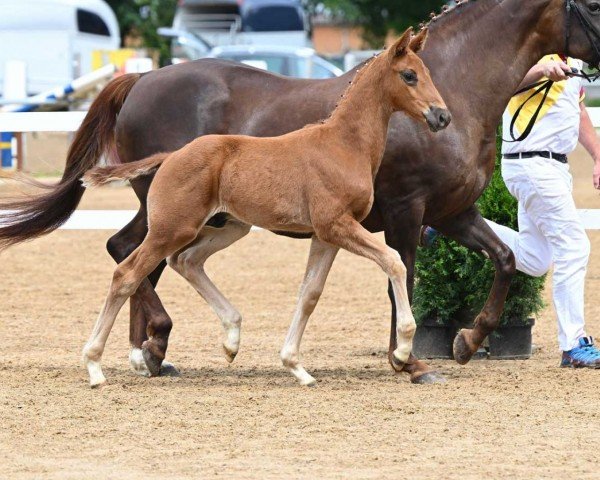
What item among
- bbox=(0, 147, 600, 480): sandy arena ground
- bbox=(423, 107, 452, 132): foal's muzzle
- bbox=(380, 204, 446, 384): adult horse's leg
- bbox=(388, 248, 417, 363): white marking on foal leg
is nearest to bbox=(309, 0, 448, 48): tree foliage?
bbox=(0, 147, 600, 480): sandy arena ground

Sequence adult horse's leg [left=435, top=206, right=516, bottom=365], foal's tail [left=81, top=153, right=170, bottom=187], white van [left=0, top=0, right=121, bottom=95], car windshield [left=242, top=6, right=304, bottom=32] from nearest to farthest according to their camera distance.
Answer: foal's tail [left=81, top=153, right=170, bottom=187], adult horse's leg [left=435, top=206, right=516, bottom=365], white van [left=0, top=0, right=121, bottom=95], car windshield [left=242, top=6, right=304, bottom=32]

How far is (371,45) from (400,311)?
28.9m

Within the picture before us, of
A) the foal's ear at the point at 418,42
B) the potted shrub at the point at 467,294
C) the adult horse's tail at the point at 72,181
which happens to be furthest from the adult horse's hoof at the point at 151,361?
the foal's ear at the point at 418,42

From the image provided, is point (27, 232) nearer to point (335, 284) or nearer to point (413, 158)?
point (413, 158)

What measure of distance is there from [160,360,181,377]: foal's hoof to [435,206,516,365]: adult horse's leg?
5.11 ft

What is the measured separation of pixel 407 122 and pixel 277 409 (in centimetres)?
170

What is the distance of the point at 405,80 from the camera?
588 cm

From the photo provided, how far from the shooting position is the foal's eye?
19.2ft

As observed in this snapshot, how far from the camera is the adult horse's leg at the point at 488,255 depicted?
6.51 metres

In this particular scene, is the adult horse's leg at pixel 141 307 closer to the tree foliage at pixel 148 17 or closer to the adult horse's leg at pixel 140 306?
the adult horse's leg at pixel 140 306

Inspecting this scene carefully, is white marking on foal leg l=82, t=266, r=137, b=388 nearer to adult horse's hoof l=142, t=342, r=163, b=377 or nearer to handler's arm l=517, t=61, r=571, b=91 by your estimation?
adult horse's hoof l=142, t=342, r=163, b=377

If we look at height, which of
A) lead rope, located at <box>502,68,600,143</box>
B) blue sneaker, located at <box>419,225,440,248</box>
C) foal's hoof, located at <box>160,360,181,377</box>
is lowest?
foal's hoof, located at <box>160,360,181,377</box>

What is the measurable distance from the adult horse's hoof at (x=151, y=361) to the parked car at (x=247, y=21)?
20706 millimetres

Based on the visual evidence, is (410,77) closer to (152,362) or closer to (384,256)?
(384,256)
